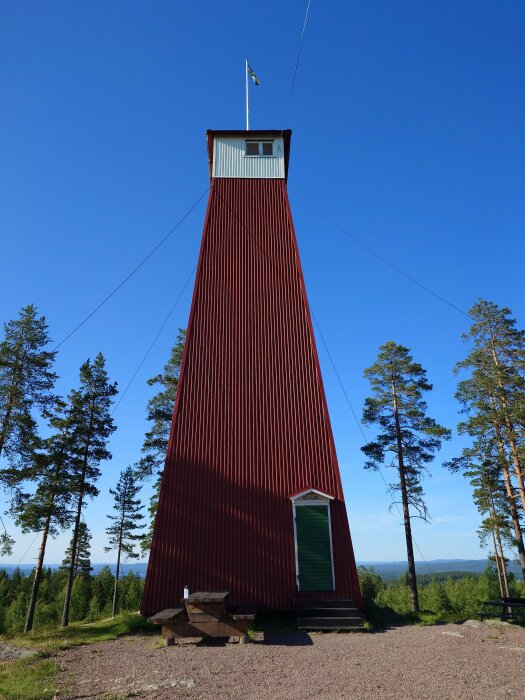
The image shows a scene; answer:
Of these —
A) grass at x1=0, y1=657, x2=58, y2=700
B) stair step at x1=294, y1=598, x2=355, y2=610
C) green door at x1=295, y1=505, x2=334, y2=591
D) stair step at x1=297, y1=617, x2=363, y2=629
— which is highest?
green door at x1=295, y1=505, x2=334, y2=591

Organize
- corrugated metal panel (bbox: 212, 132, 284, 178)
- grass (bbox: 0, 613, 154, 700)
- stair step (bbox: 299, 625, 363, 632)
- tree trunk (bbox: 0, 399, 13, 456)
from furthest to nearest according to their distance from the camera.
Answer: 1. corrugated metal panel (bbox: 212, 132, 284, 178)
2. tree trunk (bbox: 0, 399, 13, 456)
3. stair step (bbox: 299, 625, 363, 632)
4. grass (bbox: 0, 613, 154, 700)

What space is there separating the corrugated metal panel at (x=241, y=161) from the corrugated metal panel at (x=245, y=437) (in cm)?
262

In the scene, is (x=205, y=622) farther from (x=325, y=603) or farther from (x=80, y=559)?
(x=80, y=559)

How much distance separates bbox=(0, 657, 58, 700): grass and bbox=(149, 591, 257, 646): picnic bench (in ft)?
6.89

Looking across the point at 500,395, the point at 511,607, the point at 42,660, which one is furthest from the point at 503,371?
the point at 42,660

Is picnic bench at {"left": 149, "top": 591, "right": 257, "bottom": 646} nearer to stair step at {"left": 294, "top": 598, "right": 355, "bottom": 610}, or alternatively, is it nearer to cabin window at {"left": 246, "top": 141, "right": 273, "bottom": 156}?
stair step at {"left": 294, "top": 598, "right": 355, "bottom": 610}

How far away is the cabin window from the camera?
682 inches

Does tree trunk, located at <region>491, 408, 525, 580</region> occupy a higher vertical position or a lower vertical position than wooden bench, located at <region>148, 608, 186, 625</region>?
higher

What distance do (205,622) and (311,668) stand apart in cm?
286

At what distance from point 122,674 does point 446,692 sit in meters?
4.53

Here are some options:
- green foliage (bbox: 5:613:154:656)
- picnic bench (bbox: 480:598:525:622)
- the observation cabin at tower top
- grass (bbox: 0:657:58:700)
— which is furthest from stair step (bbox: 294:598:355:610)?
the observation cabin at tower top

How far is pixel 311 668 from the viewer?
22.1 ft

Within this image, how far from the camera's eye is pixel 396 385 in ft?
66.0

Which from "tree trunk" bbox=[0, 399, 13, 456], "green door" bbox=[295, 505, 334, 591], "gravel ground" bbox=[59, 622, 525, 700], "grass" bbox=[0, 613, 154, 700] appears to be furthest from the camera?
"tree trunk" bbox=[0, 399, 13, 456]
